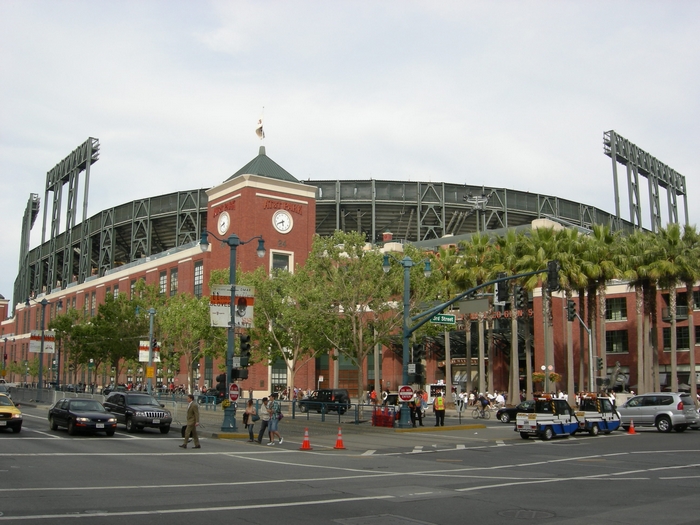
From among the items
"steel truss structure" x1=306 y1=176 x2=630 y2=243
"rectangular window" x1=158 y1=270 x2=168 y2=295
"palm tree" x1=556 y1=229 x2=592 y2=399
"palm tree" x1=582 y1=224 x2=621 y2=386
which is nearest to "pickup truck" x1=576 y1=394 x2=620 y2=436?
"palm tree" x1=556 y1=229 x2=592 y2=399

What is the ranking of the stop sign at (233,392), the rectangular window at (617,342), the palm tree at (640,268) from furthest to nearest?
the rectangular window at (617,342) → the palm tree at (640,268) → the stop sign at (233,392)

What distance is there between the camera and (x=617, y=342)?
67.1 meters

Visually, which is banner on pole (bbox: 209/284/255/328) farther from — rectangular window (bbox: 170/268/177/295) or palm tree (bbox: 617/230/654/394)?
rectangular window (bbox: 170/268/177/295)

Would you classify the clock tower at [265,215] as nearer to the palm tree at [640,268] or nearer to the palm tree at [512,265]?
the palm tree at [512,265]

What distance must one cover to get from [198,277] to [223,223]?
8981 mm

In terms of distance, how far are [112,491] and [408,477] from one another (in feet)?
23.0

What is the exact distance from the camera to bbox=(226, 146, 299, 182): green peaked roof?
246 ft

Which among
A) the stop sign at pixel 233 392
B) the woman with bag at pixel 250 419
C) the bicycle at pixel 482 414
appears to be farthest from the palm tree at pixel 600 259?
the woman with bag at pixel 250 419

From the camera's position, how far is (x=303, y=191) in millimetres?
76688

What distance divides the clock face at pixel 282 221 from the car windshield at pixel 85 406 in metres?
45.1

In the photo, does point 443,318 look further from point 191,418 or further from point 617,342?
point 617,342

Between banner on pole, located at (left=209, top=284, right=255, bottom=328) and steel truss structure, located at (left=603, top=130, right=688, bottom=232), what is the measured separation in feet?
234

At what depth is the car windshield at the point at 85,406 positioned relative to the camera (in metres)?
29.0

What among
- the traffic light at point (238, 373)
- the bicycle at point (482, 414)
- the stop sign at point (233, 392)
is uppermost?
the traffic light at point (238, 373)
